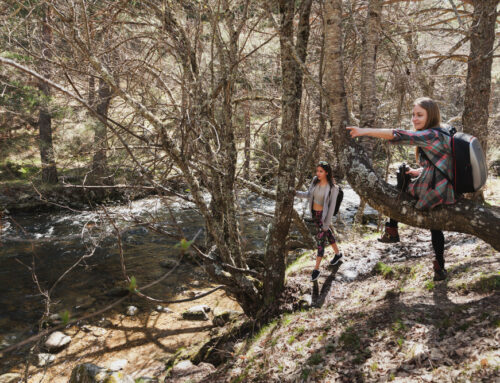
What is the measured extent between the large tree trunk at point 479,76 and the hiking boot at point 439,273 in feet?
13.9

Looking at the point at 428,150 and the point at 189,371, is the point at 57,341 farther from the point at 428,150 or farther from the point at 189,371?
the point at 428,150

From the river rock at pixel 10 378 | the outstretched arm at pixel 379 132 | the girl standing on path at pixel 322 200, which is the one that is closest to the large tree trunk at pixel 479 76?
the girl standing on path at pixel 322 200

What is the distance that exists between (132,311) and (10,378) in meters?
2.44

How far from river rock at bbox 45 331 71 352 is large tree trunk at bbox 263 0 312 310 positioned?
4.35 meters

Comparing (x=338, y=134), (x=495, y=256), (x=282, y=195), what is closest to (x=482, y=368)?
(x=495, y=256)

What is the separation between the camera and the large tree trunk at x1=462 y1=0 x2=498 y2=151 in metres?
6.46

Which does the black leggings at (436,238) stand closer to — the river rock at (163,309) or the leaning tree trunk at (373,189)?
the leaning tree trunk at (373,189)

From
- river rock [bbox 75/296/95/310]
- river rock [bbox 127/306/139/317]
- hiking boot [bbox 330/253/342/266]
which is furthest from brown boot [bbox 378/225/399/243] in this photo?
river rock [bbox 75/296/95/310]

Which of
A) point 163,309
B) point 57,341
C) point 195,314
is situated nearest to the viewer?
point 57,341

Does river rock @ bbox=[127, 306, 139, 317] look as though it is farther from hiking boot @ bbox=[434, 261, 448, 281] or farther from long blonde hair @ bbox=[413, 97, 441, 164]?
long blonde hair @ bbox=[413, 97, 441, 164]

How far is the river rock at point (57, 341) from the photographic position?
255 inches

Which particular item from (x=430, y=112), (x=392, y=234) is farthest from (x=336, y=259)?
(x=430, y=112)

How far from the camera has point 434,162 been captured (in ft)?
10.8

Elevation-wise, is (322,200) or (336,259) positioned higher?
(322,200)
